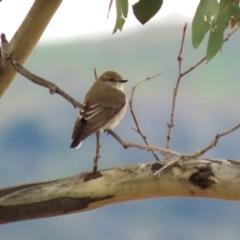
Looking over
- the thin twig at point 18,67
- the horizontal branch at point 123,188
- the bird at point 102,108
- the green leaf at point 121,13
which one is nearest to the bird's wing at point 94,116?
the bird at point 102,108

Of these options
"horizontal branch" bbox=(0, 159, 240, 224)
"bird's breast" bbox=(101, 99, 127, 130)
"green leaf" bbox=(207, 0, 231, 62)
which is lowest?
"horizontal branch" bbox=(0, 159, 240, 224)

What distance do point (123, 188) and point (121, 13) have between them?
0.54 m

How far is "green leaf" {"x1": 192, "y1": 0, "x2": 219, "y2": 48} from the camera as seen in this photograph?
5.28ft

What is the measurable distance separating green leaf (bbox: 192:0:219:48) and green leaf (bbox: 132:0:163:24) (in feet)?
0.37

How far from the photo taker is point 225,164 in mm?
1799

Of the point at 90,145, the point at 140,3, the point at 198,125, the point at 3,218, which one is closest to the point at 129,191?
the point at 3,218

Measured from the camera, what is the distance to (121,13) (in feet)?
5.52

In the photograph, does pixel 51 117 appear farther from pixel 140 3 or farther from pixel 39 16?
pixel 140 3

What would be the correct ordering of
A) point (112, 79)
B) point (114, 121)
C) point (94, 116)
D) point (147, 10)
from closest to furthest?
point (147, 10) < point (94, 116) < point (114, 121) < point (112, 79)

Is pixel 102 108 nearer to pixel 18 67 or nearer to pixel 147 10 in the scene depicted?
pixel 18 67

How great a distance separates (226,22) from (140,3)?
0.26 metres

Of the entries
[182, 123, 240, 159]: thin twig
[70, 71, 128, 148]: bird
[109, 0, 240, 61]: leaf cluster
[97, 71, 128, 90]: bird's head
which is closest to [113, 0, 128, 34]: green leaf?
[109, 0, 240, 61]: leaf cluster

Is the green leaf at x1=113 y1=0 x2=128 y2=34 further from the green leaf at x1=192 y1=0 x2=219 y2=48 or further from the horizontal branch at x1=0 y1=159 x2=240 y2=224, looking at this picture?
the horizontal branch at x1=0 y1=159 x2=240 y2=224

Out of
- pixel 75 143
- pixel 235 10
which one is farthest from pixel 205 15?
pixel 75 143
